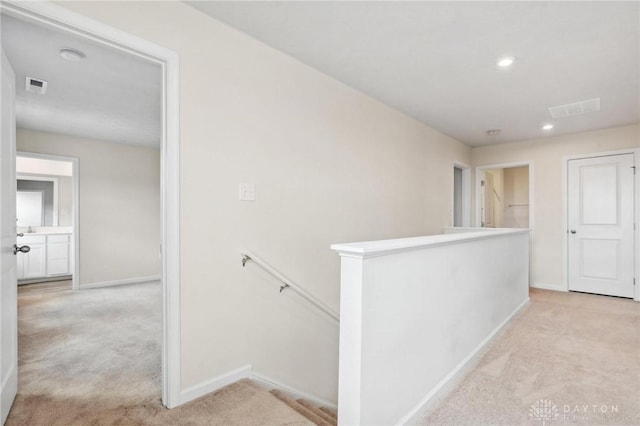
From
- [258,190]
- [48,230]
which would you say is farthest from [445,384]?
[48,230]

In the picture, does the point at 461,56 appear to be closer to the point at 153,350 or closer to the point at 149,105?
the point at 149,105

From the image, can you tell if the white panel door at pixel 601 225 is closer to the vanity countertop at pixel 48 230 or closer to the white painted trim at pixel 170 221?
the white painted trim at pixel 170 221

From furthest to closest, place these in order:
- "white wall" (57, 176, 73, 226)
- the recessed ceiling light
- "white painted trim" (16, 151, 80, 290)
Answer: "white wall" (57, 176, 73, 226) < "white painted trim" (16, 151, 80, 290) < the recessed ceiling light

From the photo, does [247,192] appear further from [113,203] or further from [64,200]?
[64,200]

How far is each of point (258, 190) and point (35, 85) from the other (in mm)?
2539

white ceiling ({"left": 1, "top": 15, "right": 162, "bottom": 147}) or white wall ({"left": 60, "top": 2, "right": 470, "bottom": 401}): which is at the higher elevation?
white ceiling ({"left": 1, "top": 15, "right": 162, "bottom": 147})

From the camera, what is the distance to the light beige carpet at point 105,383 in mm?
1716

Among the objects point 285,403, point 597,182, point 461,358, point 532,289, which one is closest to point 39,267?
point 285,403

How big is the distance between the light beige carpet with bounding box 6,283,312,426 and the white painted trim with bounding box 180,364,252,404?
41mm

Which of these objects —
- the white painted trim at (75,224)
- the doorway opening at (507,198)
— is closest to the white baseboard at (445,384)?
the doorway opening at (507,198)

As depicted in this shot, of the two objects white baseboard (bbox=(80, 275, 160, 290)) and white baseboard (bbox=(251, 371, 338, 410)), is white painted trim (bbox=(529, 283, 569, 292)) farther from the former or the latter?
white baseboard (bbox=(80, 275, 160, 290))

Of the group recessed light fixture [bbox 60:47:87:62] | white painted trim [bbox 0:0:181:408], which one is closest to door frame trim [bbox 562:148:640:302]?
white painted trim [bbox 0:0:181:408]

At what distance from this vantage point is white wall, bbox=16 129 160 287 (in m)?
4.82

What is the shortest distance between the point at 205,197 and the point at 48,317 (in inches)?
118
